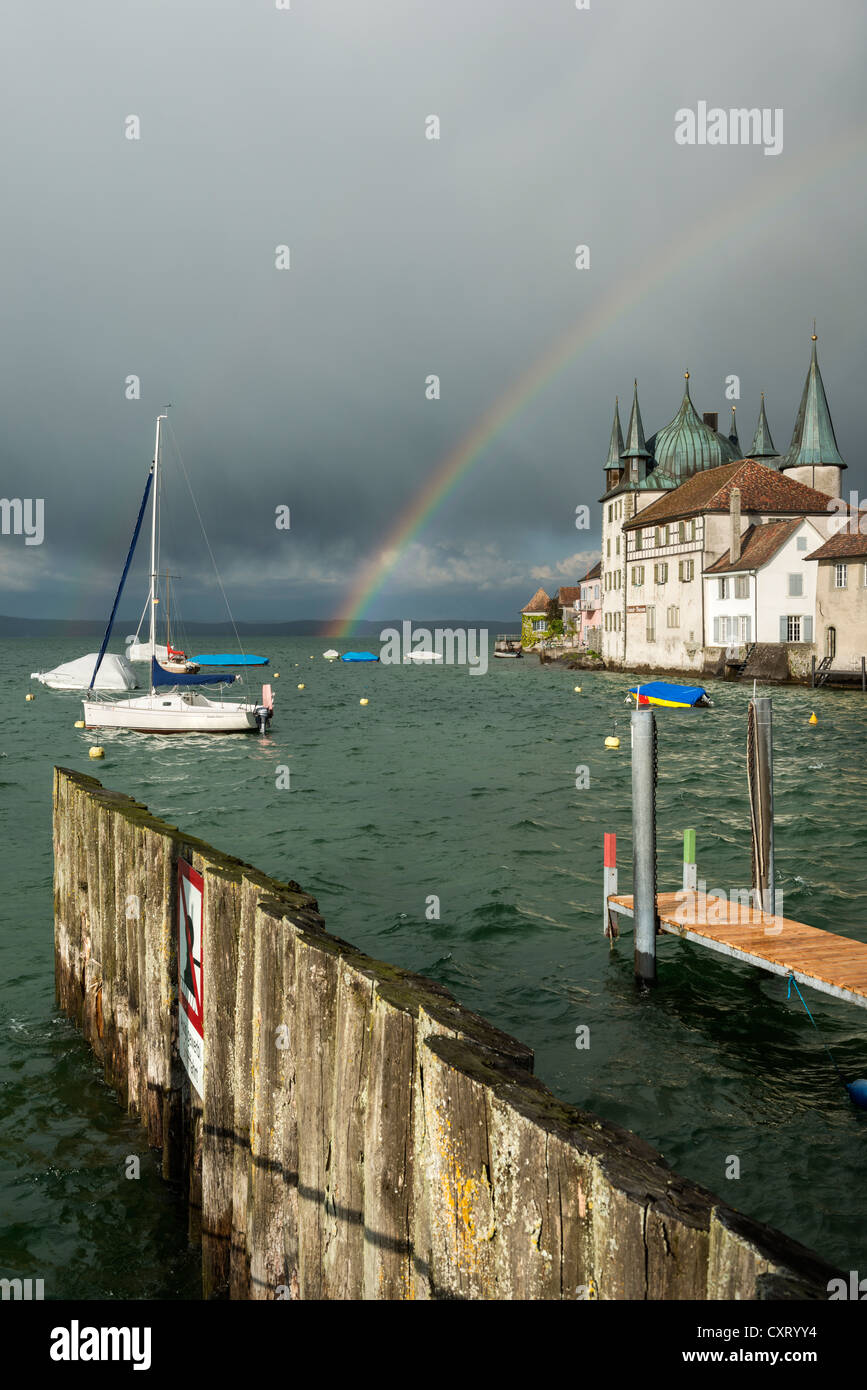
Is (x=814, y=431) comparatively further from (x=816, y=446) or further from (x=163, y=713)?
(x=163, y=713)

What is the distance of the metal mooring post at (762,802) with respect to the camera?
11.8 metres

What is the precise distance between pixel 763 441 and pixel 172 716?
84.3m

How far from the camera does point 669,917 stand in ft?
37.1

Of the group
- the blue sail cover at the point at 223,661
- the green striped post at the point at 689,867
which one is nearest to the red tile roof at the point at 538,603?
the blue sail cover at the point at 223,661

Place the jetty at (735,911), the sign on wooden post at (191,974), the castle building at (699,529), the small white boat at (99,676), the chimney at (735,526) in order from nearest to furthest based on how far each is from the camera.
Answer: the sign on wooden post at (191,974) < the jetty at (735,911) < the small white boat at (99,676) < the castle building at (699,529) < the chimney at (735,526)

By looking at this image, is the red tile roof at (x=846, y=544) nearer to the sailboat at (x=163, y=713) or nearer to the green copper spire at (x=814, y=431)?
the green copper spire at (x=814, y=431)

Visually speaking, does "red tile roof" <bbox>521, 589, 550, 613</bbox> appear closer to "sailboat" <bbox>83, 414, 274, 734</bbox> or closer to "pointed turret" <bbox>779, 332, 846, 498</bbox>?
"pointed turret" <bbox>779, 332, 846, 498</bbox>

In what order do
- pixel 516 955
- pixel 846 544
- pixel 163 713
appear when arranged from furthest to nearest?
pixel 846 544
pixel 163 713
pixel 516 955

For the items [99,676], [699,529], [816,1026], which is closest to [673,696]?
[699,529]

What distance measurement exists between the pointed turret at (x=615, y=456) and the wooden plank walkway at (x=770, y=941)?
4008 inches

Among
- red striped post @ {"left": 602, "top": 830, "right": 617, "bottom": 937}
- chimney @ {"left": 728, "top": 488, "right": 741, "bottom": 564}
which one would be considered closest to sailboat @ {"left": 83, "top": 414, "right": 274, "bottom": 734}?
red striped post @ {"left": 602, "top": 830, "right": 617, "bottom": 937}

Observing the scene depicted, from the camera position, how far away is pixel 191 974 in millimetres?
6148

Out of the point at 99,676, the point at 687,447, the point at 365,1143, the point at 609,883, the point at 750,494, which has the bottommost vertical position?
the point at 609,883

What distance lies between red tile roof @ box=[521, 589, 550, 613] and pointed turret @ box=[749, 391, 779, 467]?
63.8 m
